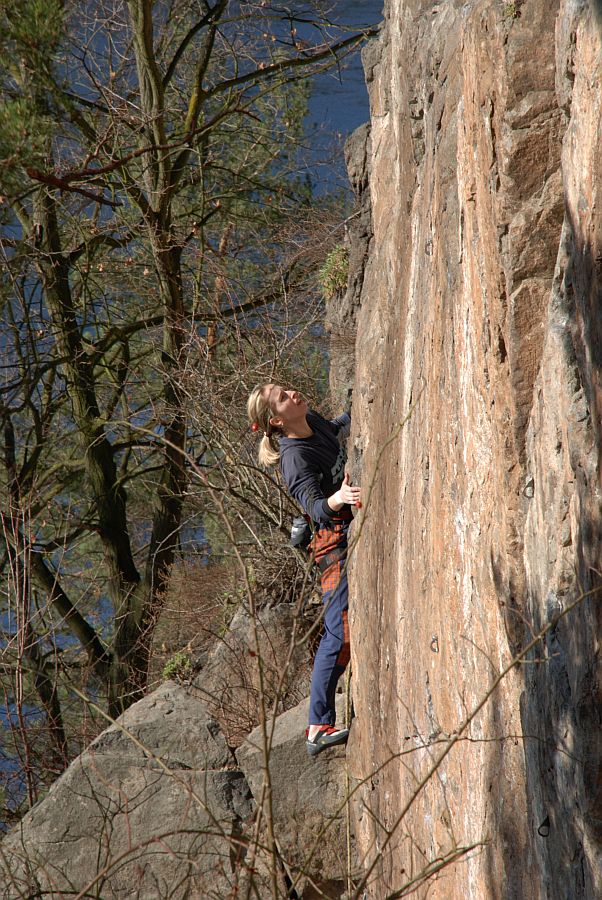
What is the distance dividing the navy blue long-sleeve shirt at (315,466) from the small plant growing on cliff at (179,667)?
4197 millimetres

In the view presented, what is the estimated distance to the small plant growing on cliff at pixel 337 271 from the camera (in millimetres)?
7555

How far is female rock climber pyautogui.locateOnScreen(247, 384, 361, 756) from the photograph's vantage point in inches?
184

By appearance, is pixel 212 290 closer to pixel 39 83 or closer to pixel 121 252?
pixel 121 252

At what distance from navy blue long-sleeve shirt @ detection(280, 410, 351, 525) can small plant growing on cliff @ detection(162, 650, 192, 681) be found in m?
4.20

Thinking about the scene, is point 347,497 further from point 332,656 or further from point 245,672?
point 245,672

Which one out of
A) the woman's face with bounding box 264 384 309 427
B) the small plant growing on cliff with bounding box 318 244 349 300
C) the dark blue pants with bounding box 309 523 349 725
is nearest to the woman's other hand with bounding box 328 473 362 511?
the woman's face with bounding box 264 384 309 427

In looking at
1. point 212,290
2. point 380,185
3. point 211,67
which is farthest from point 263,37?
point 380,185

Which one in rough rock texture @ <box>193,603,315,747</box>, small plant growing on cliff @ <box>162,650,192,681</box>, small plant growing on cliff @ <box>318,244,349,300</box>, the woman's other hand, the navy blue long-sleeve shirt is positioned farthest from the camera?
small plant growing on cliff @ <box>162,650,192,681</box>

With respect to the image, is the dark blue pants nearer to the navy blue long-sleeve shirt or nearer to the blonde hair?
the navy blue long-sleeve shirt

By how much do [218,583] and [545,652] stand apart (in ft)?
23.7

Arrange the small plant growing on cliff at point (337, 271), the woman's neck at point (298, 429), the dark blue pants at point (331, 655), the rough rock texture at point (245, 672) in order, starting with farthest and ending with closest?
the small plant growing on cliff at point (337, 271)
the rough rock texture at point (245, 672)
the dark blue pants at point (331, 655)
the woman's neck at point (298, 429)

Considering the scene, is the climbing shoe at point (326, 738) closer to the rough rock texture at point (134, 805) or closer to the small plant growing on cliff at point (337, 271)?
the rough rock texture at point (134, 805)

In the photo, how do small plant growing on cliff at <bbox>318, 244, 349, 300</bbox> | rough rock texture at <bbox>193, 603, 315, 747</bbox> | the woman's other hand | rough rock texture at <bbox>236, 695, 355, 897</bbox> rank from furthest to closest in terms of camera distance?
small plant growing on cliff at <bbox>318, 244, 349, 300</bbox>
rough rock texture at <bbox>193, 603, 315, 747</bbox>
rough rock texture at <bbox>236, 695, 355, 897</bbox>
the woman's other hand

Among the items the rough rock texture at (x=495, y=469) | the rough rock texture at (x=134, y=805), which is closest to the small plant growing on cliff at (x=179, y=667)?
the rough rock texture at (x=134, y=805)
